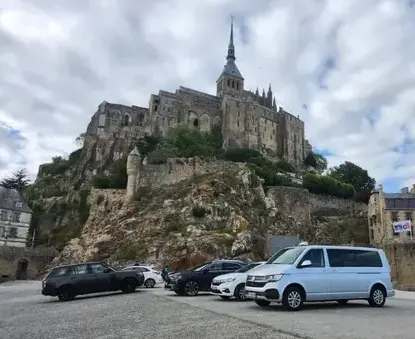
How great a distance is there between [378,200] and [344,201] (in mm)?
9624

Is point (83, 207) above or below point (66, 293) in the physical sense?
above

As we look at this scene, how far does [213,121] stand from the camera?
91.2 m

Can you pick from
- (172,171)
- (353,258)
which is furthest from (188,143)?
(353,258)

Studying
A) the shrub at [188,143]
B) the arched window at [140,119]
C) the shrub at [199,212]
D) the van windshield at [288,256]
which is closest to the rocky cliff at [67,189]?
the arched window at [140,119]

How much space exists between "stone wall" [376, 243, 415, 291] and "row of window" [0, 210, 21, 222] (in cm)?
4306

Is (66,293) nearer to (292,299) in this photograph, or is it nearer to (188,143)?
(292,299)

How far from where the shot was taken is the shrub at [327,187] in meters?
63.3

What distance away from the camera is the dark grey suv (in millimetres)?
17594

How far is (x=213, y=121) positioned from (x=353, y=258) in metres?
79.6

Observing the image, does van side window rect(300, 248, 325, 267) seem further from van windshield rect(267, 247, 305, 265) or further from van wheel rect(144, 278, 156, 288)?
van wheel rect(144, 278, 156, 288)

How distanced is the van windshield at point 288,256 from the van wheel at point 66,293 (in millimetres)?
9475

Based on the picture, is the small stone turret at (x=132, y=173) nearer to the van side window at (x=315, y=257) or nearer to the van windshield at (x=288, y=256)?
the van windshield at (x=288, y=256)

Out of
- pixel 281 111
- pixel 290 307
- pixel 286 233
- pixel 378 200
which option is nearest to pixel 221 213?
pixel 286 233

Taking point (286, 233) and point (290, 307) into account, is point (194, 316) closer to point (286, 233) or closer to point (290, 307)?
point (290, 307)
